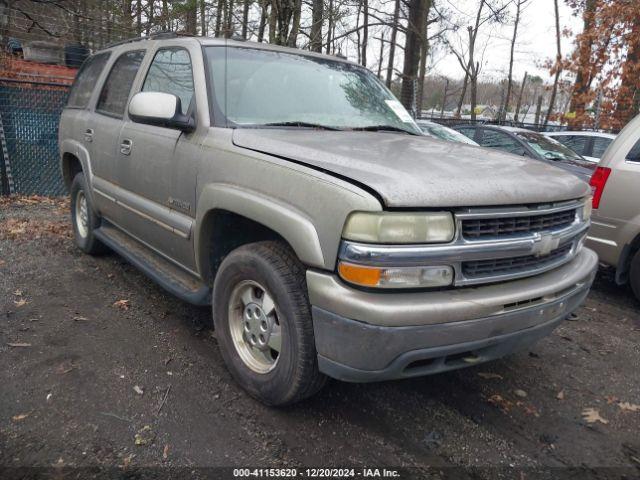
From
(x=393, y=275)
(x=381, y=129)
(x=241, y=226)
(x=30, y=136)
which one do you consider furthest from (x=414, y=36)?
(x=393, y=275)

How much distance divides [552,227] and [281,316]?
4.73ft

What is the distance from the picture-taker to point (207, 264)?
122 inches

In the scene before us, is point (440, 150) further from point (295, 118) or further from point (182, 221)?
point (182, 221)

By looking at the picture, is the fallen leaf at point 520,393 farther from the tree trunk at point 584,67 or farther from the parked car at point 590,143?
the tree trunk at point 584,67

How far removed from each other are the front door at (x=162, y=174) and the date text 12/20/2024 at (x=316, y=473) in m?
1.37

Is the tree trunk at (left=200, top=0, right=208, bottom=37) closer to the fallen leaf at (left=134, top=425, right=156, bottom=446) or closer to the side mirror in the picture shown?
the side mirror

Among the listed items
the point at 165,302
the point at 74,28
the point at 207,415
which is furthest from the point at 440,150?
the point at 74,28

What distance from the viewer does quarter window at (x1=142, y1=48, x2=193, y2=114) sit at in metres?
3.38

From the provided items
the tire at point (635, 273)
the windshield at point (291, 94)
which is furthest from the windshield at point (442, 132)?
the windshield at point (291, 94)

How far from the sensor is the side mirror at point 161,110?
3.01 m

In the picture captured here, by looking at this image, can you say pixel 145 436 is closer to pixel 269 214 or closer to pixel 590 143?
pixel 269 214

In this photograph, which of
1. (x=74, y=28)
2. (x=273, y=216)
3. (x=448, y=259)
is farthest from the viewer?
(x=74, y=28)

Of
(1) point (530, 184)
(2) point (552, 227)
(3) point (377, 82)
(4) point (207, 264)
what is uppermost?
(3) point (377, 82)

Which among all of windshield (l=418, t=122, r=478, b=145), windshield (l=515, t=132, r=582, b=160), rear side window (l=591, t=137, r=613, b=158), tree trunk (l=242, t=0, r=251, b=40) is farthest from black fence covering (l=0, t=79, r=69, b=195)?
rear side window (l=591, t=137, r=613, b=158)
